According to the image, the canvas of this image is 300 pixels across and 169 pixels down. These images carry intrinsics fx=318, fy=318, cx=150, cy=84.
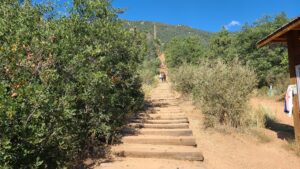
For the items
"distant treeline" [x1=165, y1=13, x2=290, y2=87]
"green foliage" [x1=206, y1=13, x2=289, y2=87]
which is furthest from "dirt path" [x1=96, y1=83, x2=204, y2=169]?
"green foliage" [x1=206, y1=13, x2=289, y2=87]

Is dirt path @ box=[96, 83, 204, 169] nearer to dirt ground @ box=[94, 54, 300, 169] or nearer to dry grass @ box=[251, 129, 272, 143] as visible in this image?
dirt ground @ box=[94, 54, 300, 169]

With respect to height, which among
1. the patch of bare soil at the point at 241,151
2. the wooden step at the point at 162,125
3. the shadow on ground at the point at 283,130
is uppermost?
the wooden step at the point at 162,125

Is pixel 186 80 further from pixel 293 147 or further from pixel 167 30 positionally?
pixel 167 30

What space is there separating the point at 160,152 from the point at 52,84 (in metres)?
3.01

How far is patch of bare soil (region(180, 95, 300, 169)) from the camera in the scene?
6.86 meters

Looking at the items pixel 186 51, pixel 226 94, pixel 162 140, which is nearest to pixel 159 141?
pixel 162 140

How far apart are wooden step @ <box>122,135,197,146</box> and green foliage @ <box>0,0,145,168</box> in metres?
0.53

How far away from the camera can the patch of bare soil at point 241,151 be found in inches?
270

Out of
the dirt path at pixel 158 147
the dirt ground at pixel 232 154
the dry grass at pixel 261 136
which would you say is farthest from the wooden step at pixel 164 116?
the dry grass at pixel 261 136

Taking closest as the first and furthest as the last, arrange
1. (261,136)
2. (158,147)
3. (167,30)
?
(158,147) → (261,136) → (167,30)

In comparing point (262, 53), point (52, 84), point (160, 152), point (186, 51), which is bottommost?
point (160, 152)

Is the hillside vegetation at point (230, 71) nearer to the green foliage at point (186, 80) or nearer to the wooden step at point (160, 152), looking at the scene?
the green foliage at point (186, 80)

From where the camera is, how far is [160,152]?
6953 mm

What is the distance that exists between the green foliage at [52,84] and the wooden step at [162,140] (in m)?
0.53
